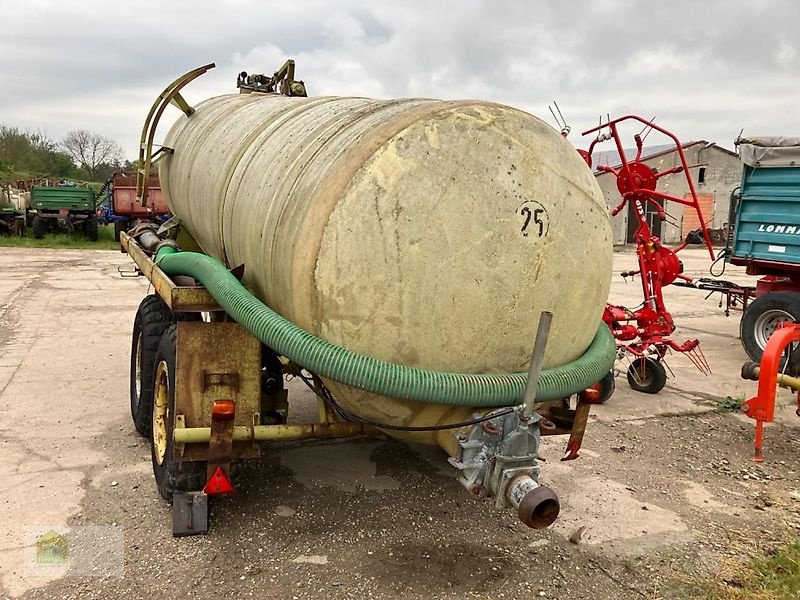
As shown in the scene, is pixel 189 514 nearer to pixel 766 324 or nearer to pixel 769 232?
pixel 766 324

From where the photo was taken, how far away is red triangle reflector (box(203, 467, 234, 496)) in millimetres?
3176

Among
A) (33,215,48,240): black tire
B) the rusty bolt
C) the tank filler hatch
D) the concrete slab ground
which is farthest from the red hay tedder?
(33,215,48,240): black tire

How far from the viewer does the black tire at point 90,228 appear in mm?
21336

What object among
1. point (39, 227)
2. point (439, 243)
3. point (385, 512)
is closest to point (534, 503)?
point (439, 243)

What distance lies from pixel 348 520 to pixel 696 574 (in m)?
1.73

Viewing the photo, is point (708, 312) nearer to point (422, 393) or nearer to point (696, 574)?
point (696, 574)

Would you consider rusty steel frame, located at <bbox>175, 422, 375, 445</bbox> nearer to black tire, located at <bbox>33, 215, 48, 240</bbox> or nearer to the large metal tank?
the large metal tank

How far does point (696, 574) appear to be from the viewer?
3.29 metres

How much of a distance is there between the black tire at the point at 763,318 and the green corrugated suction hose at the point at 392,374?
5.60 meters

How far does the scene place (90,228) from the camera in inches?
840

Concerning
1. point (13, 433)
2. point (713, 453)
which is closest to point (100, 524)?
point (13, 433)

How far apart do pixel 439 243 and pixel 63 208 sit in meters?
21.1
